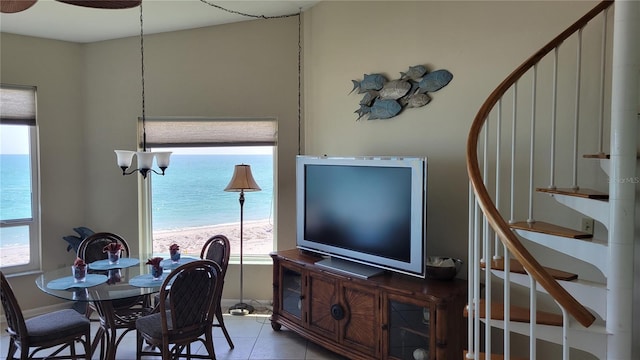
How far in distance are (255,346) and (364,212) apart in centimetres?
147

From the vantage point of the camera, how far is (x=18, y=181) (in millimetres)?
4410

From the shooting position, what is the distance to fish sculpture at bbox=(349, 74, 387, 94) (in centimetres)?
378

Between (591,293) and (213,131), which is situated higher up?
(213,131)

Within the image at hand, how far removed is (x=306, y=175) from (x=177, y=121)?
1634 mm

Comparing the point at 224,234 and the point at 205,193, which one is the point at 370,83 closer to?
the point at 205,193

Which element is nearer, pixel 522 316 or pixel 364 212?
pixel 522 316

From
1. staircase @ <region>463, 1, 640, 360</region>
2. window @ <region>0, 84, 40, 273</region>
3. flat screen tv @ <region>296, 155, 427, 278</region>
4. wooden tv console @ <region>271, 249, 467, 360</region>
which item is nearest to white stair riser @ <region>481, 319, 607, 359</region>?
staircase @ <region>463, 1, 640, 360</region>

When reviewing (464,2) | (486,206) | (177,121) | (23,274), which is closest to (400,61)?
(464,2)

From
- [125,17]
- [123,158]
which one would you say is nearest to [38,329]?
[123,158]

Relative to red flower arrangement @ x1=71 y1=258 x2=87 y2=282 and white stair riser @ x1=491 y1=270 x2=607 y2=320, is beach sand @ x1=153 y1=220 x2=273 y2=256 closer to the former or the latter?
red flower arrangement @ x1=71 y1=258 x2=87 y2=282

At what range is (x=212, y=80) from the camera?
4543mm

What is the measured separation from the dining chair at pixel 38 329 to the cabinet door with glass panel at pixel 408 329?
2120mm

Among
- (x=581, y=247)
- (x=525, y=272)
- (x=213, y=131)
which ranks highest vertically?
(x=213, y=131)

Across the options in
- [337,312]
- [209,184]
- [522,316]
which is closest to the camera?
[522,316]
